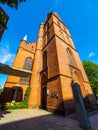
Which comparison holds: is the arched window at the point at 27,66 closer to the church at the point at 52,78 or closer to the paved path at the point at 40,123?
the church at the point at 52,78

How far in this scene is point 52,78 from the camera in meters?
10.6

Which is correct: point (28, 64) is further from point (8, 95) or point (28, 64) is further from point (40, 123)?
point (40, 123)

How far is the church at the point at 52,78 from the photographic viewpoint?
354 inches

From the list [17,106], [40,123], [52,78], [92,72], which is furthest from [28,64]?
[92,72]

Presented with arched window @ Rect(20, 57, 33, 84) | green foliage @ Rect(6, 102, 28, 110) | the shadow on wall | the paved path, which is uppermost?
arched window @ Rect(20, 57, 33, 84)

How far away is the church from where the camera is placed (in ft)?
29.5

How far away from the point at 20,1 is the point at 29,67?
1483cm

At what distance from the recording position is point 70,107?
827 cm

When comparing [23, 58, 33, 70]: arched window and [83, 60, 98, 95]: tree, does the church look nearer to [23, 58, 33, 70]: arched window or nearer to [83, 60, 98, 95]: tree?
[23, 58, 33, 70]: arched window

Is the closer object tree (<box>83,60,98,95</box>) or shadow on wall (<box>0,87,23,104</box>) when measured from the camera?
shadow on wall (<box>0,87,23,104</box>)

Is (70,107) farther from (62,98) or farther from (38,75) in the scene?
(38,75)

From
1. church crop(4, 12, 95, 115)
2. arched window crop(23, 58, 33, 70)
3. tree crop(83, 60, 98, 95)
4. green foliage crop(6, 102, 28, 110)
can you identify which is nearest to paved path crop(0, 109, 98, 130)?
church crop(4, 12, 95, 115)

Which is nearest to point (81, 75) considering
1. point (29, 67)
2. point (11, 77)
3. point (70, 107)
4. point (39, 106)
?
point (70, 107)

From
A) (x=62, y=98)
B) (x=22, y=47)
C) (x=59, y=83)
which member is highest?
(x=22, y=47)
